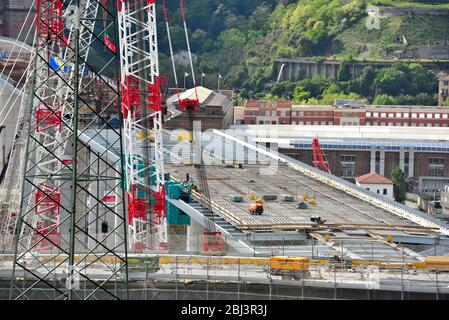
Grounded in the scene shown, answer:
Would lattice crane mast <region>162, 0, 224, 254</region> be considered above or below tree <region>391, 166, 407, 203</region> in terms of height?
above

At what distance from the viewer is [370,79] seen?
68625 millimetres

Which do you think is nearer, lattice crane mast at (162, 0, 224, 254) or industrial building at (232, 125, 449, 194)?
lattice crane mast at (162, 0, 224, 254)

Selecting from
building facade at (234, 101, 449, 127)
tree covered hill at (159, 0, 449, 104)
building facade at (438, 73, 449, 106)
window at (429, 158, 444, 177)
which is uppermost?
tree covered hill at (159, 0, 449, 104)

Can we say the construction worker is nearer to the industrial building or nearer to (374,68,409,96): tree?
the industrial building

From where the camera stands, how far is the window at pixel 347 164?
163 feet

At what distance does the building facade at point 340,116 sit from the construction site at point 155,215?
55.2ft

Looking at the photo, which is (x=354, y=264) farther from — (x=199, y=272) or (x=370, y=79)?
(x=370, y=79)

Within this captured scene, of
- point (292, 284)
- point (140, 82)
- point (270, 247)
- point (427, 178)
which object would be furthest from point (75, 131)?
point (427, 178)

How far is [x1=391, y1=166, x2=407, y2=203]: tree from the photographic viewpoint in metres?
47.2

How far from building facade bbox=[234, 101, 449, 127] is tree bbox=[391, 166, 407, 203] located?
10179 mm

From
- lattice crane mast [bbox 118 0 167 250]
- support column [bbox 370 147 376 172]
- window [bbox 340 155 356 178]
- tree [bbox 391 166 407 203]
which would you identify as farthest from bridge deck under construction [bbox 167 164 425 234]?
support column [bbox 370 147 376 172]

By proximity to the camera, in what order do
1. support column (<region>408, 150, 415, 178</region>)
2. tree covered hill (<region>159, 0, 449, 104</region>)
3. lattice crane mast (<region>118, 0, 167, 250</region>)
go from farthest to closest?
tree covered hill (<region>159, 0, 449, 104</region>) → support column (<region>408, 150, 415, 178</region>) → lattice crane mast (<region>118, 0, 167, 250</region>)

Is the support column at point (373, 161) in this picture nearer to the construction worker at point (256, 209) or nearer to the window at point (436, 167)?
the window at point (436, 167)

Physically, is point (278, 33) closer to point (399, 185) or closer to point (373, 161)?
point (373, 161)
